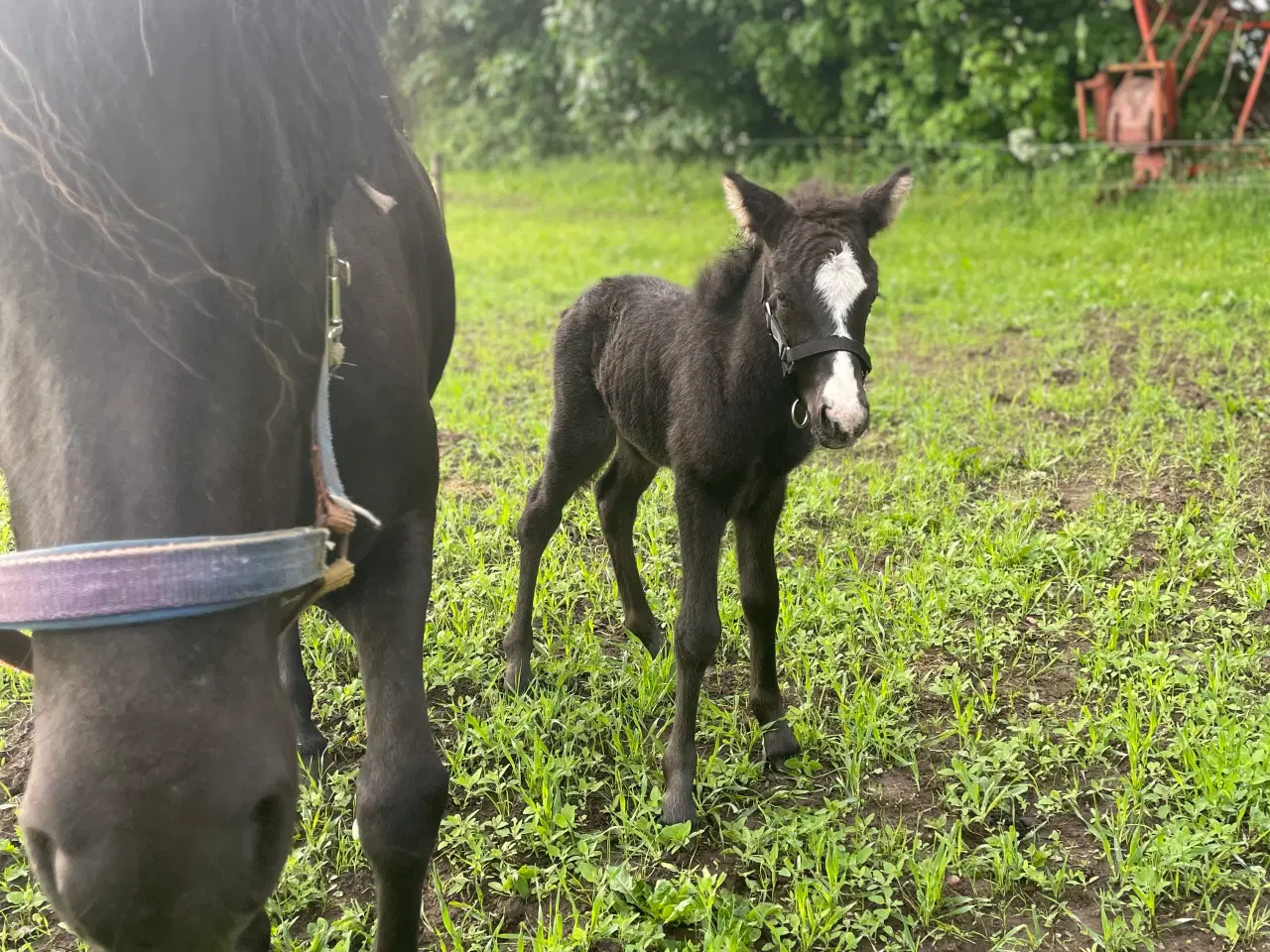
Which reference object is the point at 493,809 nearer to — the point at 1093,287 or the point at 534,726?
the point at 534,726

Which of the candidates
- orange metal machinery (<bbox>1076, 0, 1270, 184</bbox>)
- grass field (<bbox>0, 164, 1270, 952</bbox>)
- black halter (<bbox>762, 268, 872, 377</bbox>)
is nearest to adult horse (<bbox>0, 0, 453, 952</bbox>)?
grass field (<bbox>0, 164, 1270, 952</bbox>)

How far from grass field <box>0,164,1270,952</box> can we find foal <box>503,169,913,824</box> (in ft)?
0.80

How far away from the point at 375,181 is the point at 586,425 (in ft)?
5.13

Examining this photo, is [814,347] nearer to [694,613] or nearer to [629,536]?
[694,613]

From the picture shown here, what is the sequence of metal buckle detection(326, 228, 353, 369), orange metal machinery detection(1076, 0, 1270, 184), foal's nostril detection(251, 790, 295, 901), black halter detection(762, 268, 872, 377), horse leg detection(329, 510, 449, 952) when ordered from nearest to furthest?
1. foal's nostril detection(251, 790, 295, 901)
2. metal buckle detection(326, 228, 353, 369)
3. horse leg detection(329, 510, 449, 952)
4. black halter detection(762, 268, 872, 377)
5. orange metal machinery detection(1076, 0, 1270, 184)

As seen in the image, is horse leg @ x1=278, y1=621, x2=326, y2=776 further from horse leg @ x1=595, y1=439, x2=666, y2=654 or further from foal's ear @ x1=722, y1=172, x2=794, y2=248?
foal's ear @ x1=722, y1=172, x2=794, y2=248

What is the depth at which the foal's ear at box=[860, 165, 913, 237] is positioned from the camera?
9.45ft

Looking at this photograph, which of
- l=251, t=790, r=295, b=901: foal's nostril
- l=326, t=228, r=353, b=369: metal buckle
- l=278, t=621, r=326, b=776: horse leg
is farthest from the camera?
l=278, t=621, r=326, b=776: horse leg

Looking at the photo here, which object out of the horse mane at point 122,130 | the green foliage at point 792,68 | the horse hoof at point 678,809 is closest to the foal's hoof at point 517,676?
the horse hoof at point 678,809

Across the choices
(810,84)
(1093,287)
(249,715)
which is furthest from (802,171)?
(249,715)

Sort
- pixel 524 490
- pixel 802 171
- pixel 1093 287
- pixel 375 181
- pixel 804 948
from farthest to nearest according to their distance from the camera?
pixel 802 171
pixel 1093 287
pixel 524 490
pixel 804 948
pixel 375 181

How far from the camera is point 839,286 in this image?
2621 millimetres

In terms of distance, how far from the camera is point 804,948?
2.31 metres

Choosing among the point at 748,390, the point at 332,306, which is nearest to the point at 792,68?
the point at 748,390
